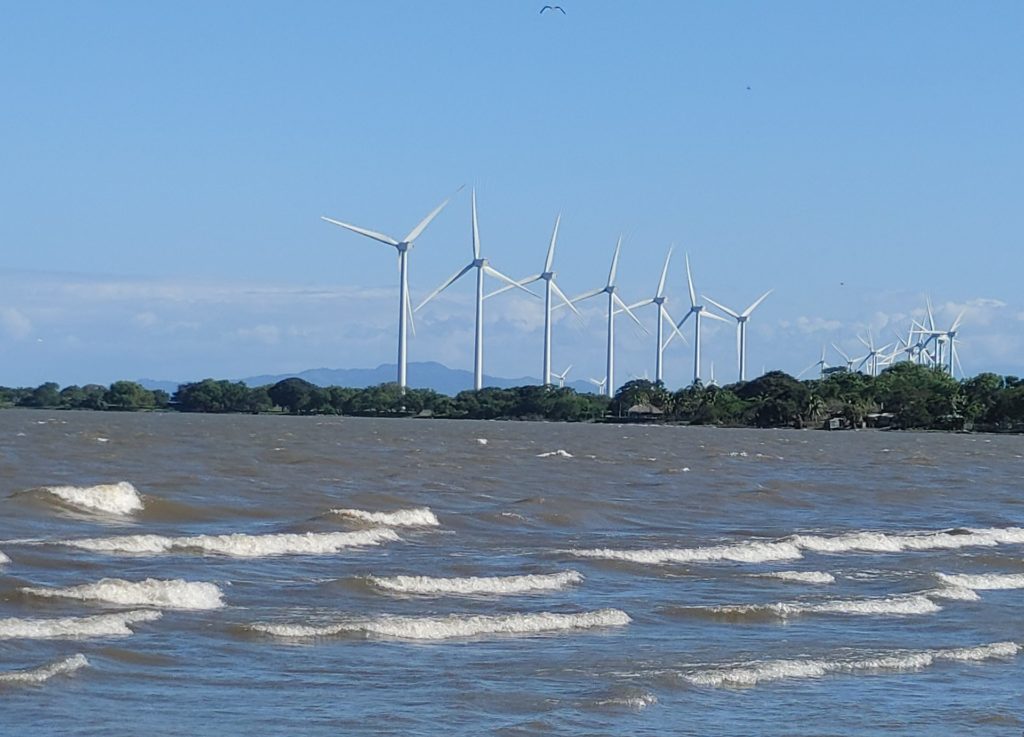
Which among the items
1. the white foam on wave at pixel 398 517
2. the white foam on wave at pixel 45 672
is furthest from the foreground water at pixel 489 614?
the white foam on wave at pixel 398 517

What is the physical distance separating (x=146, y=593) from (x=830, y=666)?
9.67m

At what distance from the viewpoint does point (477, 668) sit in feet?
65.0

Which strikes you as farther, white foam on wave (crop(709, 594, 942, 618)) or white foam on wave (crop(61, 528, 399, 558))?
white foam on wave (crop(61, 528, 399, 558))

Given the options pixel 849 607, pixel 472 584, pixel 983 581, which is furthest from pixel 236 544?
pixel 983 581

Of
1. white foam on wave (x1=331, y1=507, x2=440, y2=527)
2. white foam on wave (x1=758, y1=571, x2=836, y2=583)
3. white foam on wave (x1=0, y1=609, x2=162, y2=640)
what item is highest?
white foam on wave (x1=331, y1=507, x2=440, y2=527)

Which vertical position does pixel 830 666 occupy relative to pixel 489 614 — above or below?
below

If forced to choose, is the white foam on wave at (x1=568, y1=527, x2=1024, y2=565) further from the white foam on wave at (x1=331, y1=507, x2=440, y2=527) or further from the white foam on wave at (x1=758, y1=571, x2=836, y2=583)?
the white foam on wave at (x1=331, y1=507, x2=440, y2=527)

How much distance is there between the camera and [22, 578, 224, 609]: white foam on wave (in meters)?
23.6

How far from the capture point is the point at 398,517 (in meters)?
40.8

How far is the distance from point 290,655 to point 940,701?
7.52 meters

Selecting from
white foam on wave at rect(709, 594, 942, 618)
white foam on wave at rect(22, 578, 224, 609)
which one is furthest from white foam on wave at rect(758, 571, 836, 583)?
white foam on wave at rect(22, 578, 224, 609)

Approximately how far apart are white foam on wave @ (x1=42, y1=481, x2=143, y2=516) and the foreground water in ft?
0.30

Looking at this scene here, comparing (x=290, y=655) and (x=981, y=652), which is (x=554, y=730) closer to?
(x=290, y=655)

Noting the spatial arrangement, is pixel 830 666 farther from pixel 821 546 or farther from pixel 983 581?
pixel 821 546
